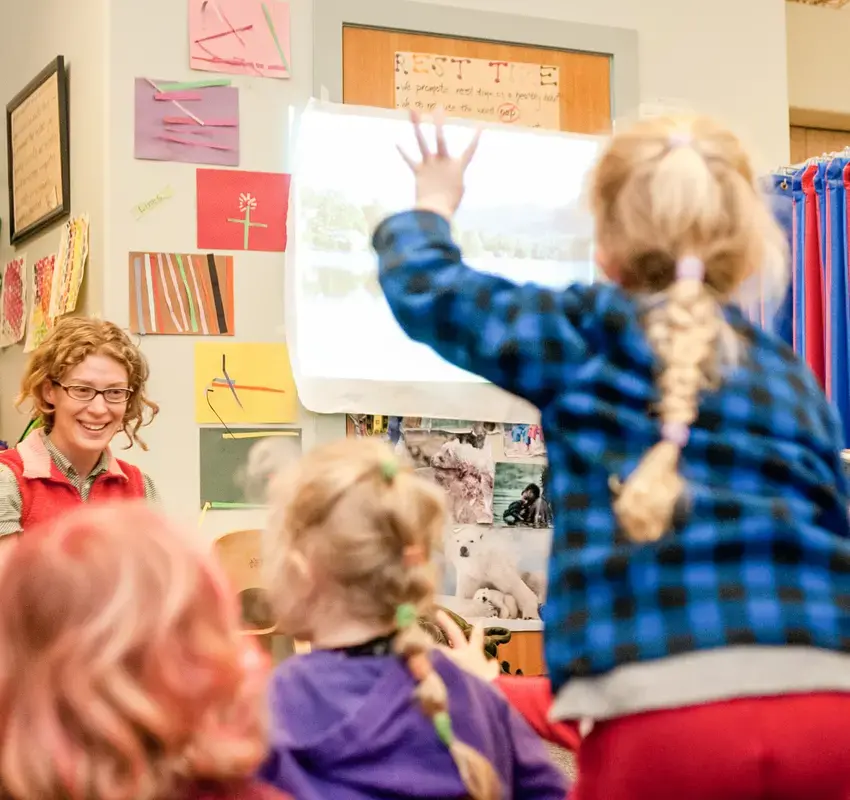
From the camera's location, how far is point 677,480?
97cm

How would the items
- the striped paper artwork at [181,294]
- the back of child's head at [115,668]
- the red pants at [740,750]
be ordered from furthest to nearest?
1. the striped paper artwork at [181,294]
2. the red pants at [740,750]
3. the back of child's head at [115,668]

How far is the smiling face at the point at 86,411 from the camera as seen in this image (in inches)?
79.2

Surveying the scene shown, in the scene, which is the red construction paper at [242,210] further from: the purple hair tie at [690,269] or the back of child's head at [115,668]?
the back of child's head at [115,668]

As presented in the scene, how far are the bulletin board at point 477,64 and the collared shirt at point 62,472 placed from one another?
0.95 meters

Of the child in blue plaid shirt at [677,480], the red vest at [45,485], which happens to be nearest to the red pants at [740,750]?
the child in blue plaid shirt at [677,480]

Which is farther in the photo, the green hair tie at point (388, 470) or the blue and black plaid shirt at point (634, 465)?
the green hair tie at point (388, 470)

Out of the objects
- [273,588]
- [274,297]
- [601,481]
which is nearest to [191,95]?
[274,297]

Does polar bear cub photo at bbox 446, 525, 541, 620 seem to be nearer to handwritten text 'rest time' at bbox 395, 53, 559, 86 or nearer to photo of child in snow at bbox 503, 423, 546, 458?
photo of child in snow at bbox 503, 423, 546, 458

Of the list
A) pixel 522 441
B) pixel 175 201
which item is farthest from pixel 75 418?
pixel 522 441

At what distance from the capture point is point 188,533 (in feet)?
2.65

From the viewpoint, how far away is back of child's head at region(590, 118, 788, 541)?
1.00 metres

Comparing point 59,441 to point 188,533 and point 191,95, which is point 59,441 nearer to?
point 191,95

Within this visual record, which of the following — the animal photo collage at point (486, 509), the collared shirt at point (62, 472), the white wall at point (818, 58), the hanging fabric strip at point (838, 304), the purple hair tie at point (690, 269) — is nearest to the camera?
the purple hair tie at point (690, 269)

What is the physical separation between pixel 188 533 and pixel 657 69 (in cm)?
233
